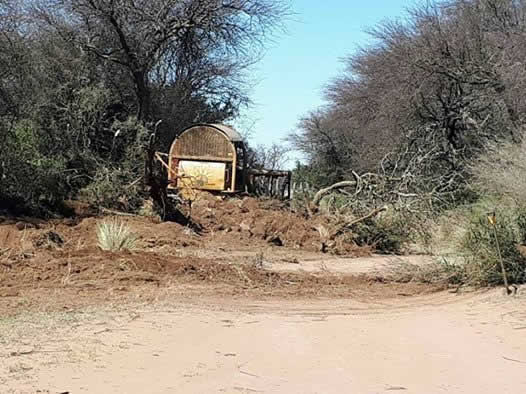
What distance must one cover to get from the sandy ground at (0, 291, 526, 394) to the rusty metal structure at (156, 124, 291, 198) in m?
15.2

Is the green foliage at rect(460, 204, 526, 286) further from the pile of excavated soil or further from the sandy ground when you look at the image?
the sandy ground

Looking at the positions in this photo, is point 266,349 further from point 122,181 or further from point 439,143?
point 439,143

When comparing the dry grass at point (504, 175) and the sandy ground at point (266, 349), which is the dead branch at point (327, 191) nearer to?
the dry grass at point (504, 175)

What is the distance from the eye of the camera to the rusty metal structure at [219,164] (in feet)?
90.2

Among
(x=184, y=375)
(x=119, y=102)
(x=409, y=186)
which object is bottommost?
(x=184, y=375)

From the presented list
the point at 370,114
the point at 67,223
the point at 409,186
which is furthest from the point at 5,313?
the point at 370,114

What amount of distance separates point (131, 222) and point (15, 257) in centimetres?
595

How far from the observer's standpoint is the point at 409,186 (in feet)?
66.6

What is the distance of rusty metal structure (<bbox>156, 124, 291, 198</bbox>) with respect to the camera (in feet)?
90.2

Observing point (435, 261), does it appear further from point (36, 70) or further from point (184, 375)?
point (36, 70)

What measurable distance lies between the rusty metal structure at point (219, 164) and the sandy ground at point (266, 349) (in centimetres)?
1523

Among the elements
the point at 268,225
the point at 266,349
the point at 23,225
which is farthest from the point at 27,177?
the point at 266,349

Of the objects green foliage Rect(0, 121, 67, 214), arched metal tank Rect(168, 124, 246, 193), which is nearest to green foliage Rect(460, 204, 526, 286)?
green foliage Rect(0, 121, 67, 214)

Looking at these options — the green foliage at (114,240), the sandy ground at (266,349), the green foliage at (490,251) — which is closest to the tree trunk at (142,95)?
the green foliage at (114,240)
